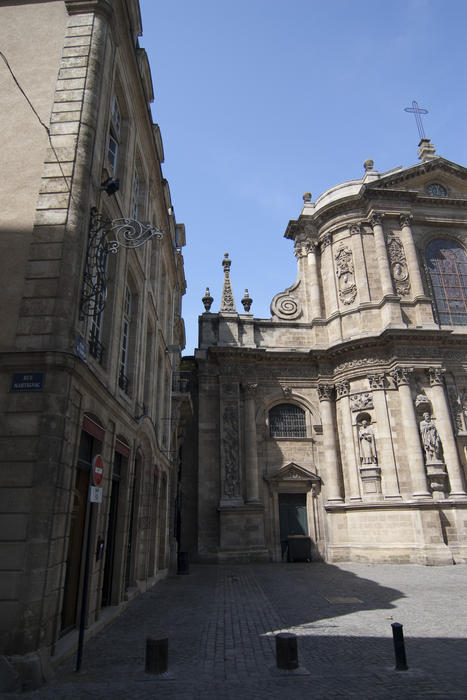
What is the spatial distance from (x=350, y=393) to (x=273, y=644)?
17217 mm

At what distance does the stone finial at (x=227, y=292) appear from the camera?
26.2 metres

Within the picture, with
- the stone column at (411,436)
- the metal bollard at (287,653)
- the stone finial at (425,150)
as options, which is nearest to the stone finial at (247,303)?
the stone column at (411,436)

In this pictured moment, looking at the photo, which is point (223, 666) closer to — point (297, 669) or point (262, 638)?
point (297, 669)

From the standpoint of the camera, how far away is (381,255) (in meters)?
24.9

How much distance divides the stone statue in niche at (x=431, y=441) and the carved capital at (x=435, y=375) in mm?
1918

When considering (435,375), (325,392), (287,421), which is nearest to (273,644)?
(287,421)

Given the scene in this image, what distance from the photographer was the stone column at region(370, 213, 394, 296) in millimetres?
24375

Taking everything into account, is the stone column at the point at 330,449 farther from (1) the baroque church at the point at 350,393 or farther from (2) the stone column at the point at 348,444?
(2) the stone column at the point at 348,444

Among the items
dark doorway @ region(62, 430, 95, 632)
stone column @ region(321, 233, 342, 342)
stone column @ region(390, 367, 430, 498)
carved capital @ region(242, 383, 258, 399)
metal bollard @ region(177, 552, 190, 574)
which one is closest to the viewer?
dark doorway @ region(62, 430, 95, 632)

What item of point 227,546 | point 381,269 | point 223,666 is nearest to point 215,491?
point 227,546

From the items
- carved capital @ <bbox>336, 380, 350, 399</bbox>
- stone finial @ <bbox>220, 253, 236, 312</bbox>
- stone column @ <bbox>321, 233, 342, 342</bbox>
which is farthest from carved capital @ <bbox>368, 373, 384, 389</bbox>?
stone finial @ <bbox>220, 253, 236, 312</bbox>

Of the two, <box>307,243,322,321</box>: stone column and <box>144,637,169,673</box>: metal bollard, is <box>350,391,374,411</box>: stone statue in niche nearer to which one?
<box>307,243,322,321</box>: stone column

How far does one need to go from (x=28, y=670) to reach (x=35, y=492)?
1.91 metres

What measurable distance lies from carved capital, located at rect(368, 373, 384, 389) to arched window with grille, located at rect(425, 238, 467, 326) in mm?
5504
